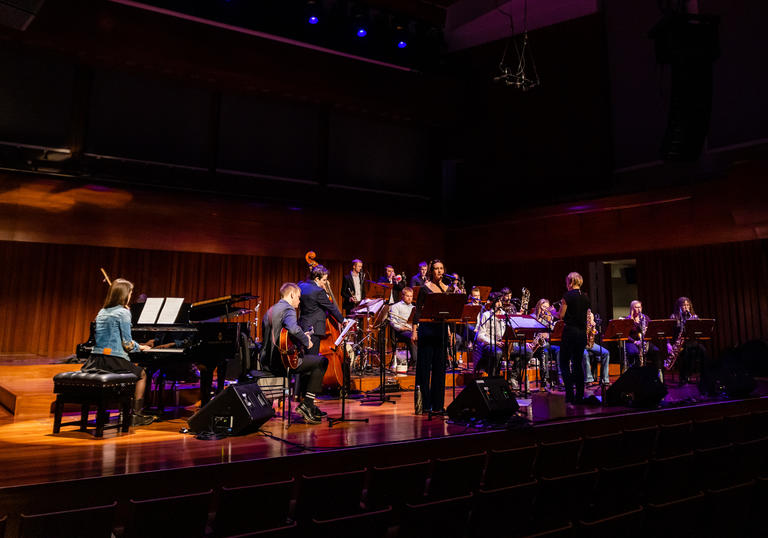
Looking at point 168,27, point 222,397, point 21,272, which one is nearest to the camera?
point 222,397

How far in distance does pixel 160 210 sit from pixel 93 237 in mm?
1168

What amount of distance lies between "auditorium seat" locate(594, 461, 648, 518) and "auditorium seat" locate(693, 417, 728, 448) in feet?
4.63

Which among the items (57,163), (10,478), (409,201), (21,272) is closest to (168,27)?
(57,163)

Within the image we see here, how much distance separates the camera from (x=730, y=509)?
2.89 m

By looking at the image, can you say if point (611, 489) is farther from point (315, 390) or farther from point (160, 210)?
point (160, 210)

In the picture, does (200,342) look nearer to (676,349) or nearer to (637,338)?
(637,338)

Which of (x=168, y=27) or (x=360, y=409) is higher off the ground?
(x=168, y=27)

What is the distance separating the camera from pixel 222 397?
4301 mm

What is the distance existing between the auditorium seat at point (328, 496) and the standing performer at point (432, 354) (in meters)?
2.31

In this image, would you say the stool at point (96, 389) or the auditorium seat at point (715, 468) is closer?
the auditorium seat at point (715, 468)

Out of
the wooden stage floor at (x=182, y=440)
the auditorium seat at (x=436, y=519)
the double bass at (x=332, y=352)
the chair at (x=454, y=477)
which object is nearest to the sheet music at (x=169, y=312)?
the wooden stage floor at (x=182, y=440)

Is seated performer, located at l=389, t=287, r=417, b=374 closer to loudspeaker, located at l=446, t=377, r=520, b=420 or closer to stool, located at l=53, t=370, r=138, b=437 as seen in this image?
loudspeaker, located at l=446, t=377, r=520, b=420

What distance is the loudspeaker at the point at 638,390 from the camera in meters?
5.27

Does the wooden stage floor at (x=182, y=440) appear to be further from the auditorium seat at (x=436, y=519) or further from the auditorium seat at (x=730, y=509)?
the auditorium seat at (x=730, y=509)
